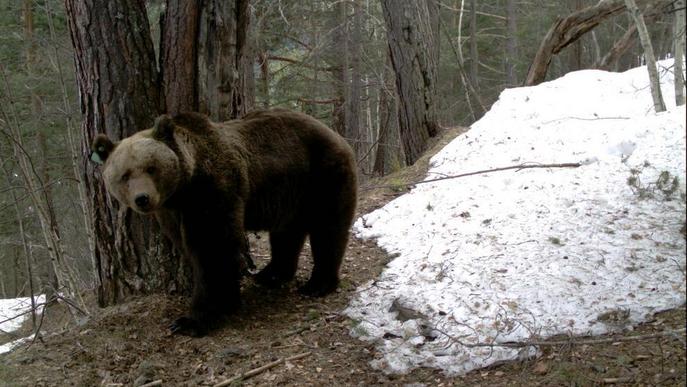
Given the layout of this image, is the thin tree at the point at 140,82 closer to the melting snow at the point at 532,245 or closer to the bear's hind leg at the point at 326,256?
the bear's hind leg at the point at 326,256

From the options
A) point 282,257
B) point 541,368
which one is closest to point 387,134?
point 282,257

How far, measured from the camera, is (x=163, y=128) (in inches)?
172

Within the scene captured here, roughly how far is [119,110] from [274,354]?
2.46 m

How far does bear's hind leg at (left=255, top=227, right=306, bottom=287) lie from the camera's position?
18.6 ft

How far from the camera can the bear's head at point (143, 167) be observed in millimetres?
4113

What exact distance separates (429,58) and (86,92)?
6494 millimetres

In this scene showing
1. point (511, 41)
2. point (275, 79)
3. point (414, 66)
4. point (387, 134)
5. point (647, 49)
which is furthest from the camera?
point (511, 41)

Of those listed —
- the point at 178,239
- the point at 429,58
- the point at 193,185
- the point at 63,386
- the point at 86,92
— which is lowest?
the point at 63,386

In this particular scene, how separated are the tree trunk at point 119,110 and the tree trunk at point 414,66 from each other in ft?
19.0

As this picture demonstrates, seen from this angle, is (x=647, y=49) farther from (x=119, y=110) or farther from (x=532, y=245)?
(x=119, y=110)

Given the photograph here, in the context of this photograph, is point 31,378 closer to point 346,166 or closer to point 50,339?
point 50,339

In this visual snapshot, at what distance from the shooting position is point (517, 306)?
4.48 m

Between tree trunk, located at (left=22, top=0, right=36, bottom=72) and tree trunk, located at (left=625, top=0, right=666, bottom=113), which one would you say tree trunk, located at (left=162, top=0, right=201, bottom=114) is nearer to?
tree trunk, located at (left=625, top=0, right=666, bottom=113)

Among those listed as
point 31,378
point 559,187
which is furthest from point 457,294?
point 31,378
